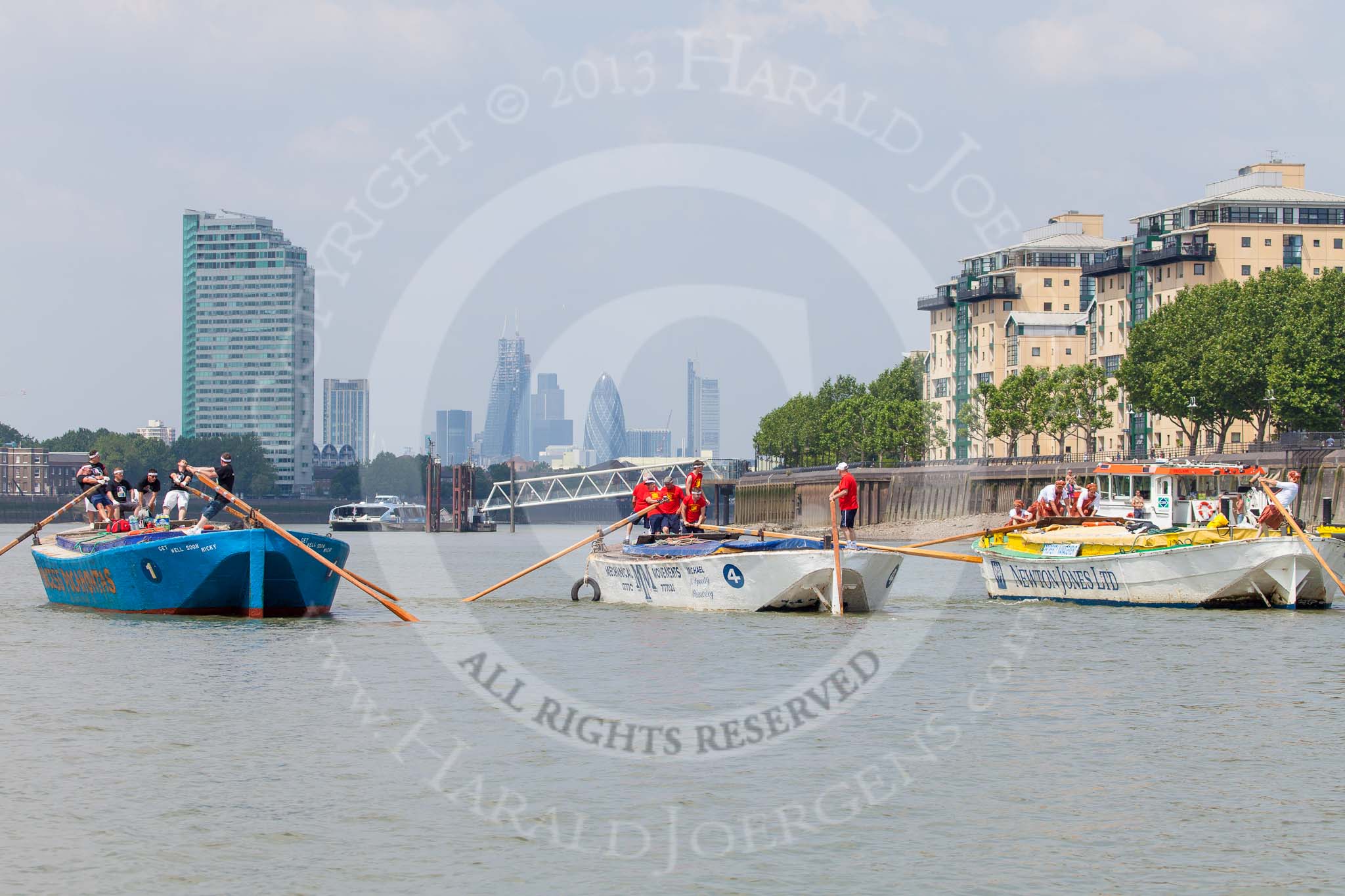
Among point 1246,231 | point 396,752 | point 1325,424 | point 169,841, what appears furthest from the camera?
point 1246,231

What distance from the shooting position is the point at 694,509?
4266 cm

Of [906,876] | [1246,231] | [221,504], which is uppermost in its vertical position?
[1246,231]

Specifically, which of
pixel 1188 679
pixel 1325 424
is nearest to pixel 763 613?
pixel 1188 679

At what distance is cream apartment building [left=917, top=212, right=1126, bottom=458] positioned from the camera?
546 ft

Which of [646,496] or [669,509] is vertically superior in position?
[646,496]

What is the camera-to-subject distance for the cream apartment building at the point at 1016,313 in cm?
16638

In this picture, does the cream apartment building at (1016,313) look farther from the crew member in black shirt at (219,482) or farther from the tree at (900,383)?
the crew member in black shirt at (219,482)

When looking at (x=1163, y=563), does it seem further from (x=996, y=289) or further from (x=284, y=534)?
(x=996, y=289)

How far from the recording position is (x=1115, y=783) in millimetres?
20000

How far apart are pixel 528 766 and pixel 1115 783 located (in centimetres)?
720

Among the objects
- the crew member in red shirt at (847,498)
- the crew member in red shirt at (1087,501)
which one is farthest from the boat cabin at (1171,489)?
the crew member in red shirt at (847,498)

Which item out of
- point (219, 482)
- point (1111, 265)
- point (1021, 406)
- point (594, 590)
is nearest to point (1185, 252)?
point (1111, 265)

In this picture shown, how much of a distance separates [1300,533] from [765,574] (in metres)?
12.7

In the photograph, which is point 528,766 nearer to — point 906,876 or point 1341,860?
point 906,876
